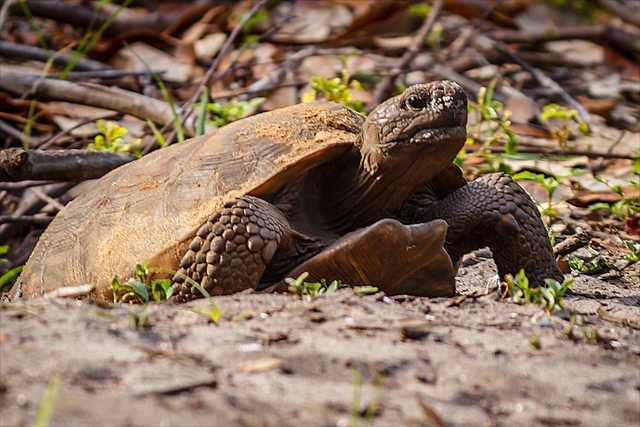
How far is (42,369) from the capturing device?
6.16 ft

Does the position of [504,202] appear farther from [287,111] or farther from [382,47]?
[382,47]

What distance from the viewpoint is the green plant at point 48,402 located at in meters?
1.59

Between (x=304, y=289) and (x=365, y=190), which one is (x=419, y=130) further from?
(x=304, y=289)

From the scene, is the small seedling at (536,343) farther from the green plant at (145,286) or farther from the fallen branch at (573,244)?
the fallen branch at (573,244)

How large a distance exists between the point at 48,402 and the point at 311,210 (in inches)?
80.3

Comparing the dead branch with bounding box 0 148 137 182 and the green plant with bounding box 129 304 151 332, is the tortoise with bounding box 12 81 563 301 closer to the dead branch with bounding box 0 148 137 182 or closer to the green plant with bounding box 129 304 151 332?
the dead branch with bounding box 0 148 137 182

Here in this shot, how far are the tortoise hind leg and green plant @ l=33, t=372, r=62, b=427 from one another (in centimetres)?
122

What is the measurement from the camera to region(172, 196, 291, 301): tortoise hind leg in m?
3.04

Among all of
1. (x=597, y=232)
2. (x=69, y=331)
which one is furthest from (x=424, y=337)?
(x=597, y=232)

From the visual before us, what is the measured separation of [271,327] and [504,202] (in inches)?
62.8

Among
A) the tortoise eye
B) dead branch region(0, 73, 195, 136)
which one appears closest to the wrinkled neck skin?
the tortoise eye

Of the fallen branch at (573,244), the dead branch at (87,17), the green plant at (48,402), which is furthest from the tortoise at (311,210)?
the dead branch at (87,17)

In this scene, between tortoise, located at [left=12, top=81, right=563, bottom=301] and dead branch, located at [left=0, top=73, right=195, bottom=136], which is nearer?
tortoise, located at [left=12, top=81, right=563, bottom=301]

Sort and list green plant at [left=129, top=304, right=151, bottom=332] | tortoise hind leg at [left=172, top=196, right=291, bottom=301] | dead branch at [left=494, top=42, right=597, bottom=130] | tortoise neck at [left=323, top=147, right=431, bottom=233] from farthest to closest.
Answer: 1. dead branch at [left=494, top=42, right=597, bottom=130]
2. tortoise neck at [left=323, top=147, right=431, bottom=233]
3. tortoise hind leg at [left=172, top=196, right=291, bottom=301]
4. green plant at [left=129, top=304, right=151, bottom=332]
